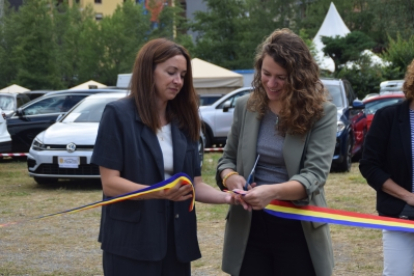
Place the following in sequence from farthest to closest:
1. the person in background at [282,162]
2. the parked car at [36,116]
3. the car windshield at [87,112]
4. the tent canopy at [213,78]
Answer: the tent canopy at [213,78] → the parked car at [36,116] → the car windshield at [87,112] → the person in background at [282,162]

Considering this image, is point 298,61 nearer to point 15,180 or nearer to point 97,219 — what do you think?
point 97,219

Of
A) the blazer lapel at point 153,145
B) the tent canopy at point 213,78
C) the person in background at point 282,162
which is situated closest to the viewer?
the blazer lapel at point 153,145

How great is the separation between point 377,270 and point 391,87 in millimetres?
18250

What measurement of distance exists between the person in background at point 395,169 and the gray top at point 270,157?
2.75ft

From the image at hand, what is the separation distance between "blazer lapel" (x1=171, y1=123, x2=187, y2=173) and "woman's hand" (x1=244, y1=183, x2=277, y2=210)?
349 millimetres

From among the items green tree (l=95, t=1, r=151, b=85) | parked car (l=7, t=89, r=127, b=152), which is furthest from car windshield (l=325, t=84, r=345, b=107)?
green tree (l=95, t=1, r=151, b=85)

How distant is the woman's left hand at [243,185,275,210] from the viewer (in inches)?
125

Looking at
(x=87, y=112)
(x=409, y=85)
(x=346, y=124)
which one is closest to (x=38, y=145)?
(x=87, y=112)

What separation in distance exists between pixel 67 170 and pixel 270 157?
7.89m

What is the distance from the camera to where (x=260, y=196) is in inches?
125

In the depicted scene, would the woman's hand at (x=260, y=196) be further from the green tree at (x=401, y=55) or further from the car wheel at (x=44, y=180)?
the green tree at (x=401, y=55)

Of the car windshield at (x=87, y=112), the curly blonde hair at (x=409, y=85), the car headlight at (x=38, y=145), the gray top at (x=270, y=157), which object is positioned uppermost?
the curly blonde hair at (x=409, y=85)

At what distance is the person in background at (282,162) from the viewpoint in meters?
3.28

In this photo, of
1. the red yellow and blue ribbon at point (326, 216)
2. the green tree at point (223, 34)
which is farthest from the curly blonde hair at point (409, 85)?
the green tree at point (223, 34)
